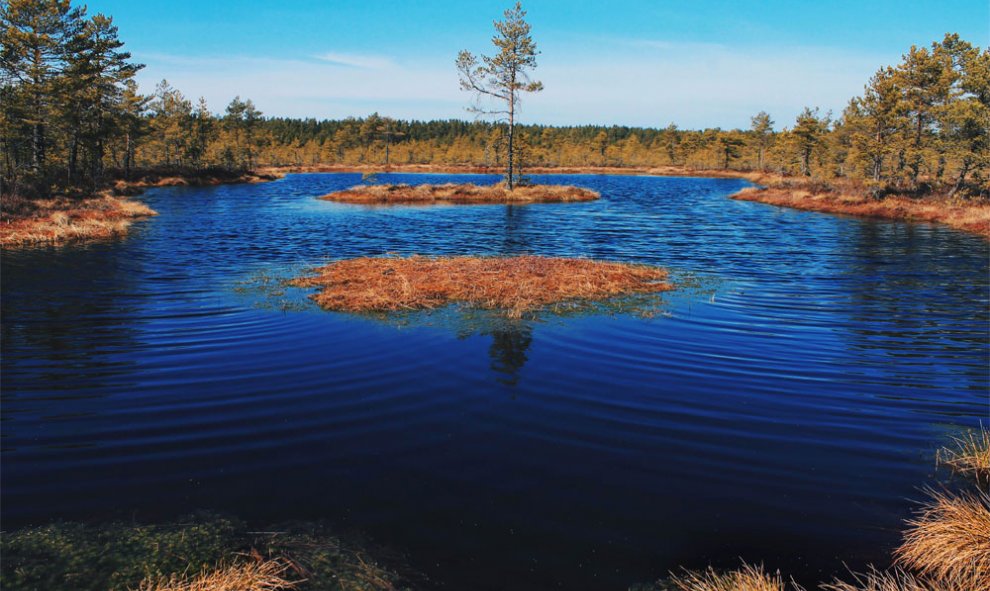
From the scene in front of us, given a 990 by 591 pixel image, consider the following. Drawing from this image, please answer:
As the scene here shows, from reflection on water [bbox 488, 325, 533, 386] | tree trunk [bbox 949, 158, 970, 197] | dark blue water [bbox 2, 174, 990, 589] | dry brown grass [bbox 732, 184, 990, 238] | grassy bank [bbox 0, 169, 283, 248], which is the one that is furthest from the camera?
tree trunk [bbox 949, 158, 970, 197]

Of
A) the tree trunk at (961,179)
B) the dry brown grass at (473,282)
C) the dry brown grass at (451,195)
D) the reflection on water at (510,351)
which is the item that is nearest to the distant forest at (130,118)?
the tree trunk at (961,179)

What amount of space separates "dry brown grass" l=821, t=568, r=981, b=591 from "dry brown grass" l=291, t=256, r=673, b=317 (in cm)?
1113

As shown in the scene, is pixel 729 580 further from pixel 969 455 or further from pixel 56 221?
pixel 56 221

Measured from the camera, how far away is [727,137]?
15512 centimetres

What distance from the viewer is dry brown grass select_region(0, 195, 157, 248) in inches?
1164

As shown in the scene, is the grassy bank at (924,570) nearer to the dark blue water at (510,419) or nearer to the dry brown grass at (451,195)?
A: the dark blue water at (510,419)

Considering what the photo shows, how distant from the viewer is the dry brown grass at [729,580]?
5.29 metres

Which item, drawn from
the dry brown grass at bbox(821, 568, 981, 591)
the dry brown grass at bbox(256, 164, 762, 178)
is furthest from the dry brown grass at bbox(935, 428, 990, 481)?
the dry brown grass at bbox(256, 164, 762, 178)

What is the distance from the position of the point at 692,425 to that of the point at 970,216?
158ft

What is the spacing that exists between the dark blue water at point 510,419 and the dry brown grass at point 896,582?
9.8 inches

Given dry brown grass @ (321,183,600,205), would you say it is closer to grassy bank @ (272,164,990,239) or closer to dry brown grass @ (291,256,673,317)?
grassy bank @ (272,164,990,239)

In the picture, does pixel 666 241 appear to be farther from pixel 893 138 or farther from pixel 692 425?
pixel 893 138

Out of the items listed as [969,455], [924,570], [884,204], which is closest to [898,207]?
[884,204]

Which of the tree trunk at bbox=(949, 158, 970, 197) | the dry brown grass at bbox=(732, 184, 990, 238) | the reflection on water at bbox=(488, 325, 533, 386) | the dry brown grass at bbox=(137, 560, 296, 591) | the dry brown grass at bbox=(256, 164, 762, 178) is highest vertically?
the dry brown grass at bbox=(256, 164, 762, 178)
